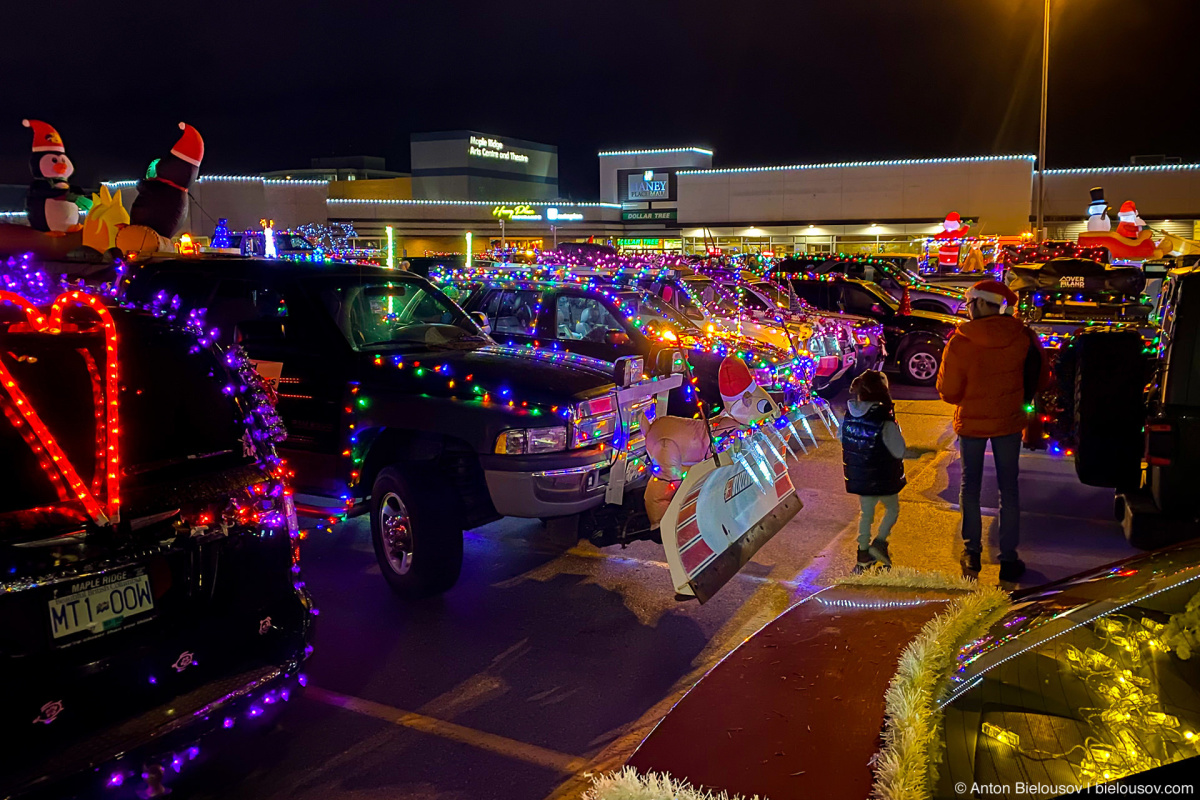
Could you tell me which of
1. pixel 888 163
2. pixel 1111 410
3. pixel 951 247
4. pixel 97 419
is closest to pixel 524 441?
pixel 97 419

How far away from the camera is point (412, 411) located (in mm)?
5719

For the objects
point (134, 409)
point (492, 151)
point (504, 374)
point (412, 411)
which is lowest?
point (412, 411)

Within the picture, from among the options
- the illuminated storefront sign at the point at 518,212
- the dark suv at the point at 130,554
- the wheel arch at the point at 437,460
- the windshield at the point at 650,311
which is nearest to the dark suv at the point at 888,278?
the windshield at the point at 650,311

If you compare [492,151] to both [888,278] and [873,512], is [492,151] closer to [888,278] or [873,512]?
[888,278]

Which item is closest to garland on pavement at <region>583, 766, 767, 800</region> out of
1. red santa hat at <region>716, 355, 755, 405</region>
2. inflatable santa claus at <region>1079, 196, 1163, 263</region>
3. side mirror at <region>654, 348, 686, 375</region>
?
red santa hat at <region>716, 355, 755, 405</region>

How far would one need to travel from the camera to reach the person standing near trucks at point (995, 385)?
224 inches

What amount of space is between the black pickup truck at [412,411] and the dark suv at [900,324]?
9.60m

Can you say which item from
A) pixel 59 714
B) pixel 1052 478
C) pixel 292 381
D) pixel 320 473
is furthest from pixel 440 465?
pixel 1052 478

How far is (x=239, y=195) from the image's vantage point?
48.5 meters

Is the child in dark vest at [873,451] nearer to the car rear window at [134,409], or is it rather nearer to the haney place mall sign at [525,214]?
the car rear window at [134,409]

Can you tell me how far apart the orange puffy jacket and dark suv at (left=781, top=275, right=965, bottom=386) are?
895 centimetres

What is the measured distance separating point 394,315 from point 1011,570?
4.76 metres

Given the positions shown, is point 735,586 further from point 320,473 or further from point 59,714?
point 59,714

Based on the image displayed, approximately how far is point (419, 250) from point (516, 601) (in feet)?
156
